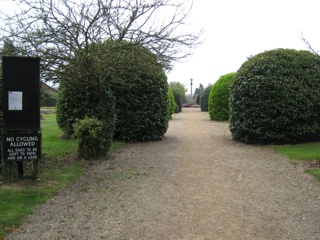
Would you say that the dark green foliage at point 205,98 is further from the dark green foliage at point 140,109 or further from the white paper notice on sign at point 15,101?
the white paper notice on sign at point 15,101

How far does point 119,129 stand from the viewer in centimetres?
1276

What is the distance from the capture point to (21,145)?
6535mm

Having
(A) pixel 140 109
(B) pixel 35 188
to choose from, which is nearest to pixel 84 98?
(A) pixel 140 109

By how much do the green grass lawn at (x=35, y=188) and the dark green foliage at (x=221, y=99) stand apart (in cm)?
1505

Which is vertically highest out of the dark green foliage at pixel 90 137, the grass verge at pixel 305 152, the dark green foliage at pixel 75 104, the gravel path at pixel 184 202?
the dark green foliage at pixel 75 104

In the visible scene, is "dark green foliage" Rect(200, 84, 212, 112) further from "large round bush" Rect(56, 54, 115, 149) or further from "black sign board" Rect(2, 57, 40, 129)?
"black sign board" Rect(2, 57, 40, 129)

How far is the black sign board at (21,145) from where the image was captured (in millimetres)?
6445

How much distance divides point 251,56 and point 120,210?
982cm

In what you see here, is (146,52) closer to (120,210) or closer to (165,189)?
(165,189)

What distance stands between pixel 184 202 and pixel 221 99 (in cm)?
1843

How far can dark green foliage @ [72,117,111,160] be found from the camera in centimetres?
888

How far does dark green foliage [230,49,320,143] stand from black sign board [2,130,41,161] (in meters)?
7.62

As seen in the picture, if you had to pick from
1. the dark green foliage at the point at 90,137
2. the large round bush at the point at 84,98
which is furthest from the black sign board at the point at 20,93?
the dark green foliage at the point at 90,137

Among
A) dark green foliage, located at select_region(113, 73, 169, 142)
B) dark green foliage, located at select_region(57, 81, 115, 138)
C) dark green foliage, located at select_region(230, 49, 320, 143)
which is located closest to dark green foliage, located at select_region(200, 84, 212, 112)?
dark green foliage, located at select_region(113, 73, 169, 142)
